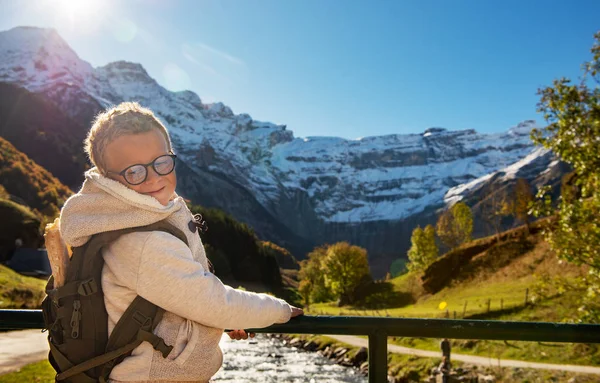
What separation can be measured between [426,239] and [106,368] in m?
83.0

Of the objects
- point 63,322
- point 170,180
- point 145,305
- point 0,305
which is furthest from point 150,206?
point 0,305

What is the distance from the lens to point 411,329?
9.50ft

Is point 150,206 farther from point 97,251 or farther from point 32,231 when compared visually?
point 32,231

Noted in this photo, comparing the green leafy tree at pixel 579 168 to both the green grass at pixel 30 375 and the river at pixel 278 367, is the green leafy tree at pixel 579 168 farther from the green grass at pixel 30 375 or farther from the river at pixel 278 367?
the river at pixel 278 367

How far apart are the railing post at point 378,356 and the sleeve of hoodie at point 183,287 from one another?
0.99m

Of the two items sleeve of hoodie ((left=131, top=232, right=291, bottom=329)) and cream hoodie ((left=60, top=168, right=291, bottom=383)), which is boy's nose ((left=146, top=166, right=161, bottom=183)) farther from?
sleeve of hoodie ((left=131, top=232, right=291, bottom=329))

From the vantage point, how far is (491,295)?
4328 centimetres

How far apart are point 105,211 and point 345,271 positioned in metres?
65.9

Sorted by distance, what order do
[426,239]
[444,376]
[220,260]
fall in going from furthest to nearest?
[220,260], [426,239], [444,376]

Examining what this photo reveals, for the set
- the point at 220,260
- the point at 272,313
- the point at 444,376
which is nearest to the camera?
the point at 272,313

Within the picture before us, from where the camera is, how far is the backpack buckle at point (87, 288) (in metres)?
2.09

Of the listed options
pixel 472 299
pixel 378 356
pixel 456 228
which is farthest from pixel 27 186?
pixel 378 356

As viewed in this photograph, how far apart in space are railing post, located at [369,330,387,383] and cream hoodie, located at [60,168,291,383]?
39.2 inches

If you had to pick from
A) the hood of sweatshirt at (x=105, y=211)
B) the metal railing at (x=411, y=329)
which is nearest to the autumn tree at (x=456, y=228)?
the metal railing at (x=411, y=329)
